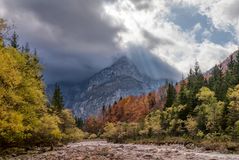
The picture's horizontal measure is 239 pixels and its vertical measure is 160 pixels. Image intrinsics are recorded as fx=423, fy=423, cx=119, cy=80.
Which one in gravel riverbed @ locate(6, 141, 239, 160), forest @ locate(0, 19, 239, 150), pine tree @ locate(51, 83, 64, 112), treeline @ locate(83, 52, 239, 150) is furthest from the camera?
pine tree @ locate(51, 83, 64, 112)

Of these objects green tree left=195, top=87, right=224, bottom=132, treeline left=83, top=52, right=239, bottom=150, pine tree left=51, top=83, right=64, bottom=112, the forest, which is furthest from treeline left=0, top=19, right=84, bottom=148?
pine tree left=51, top=83, right=64, bottom=112

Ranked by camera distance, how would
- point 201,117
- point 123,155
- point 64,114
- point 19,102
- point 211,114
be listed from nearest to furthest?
1. point 123,155
2. point 19,102
3. point 211,114
4. point 201,117
5. point 64,114

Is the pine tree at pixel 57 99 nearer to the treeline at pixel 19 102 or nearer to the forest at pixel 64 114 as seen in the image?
the forest at pixel 64 114

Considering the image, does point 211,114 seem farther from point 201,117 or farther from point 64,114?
point 64,114

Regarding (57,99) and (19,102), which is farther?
(57,99)

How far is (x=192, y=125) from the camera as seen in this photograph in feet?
337

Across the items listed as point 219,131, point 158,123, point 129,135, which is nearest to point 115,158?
point 219,131

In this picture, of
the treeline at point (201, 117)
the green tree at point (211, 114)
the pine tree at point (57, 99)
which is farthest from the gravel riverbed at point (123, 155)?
the pine tree at point (57, 99)

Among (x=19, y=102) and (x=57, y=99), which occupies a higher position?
(x=57, y=99)

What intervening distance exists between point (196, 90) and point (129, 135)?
37.0 m

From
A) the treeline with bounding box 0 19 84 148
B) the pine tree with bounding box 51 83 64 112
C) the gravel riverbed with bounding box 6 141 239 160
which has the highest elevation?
the pine tree with bounding box 51 83 64 112

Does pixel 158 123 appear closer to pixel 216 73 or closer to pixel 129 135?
pixel 129 135

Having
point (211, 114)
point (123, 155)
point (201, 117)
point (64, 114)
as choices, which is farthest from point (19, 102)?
point (64, 114)

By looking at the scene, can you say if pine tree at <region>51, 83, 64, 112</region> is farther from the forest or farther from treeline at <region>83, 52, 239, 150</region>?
treeline at <region>83, 52, 239, 150</region>
